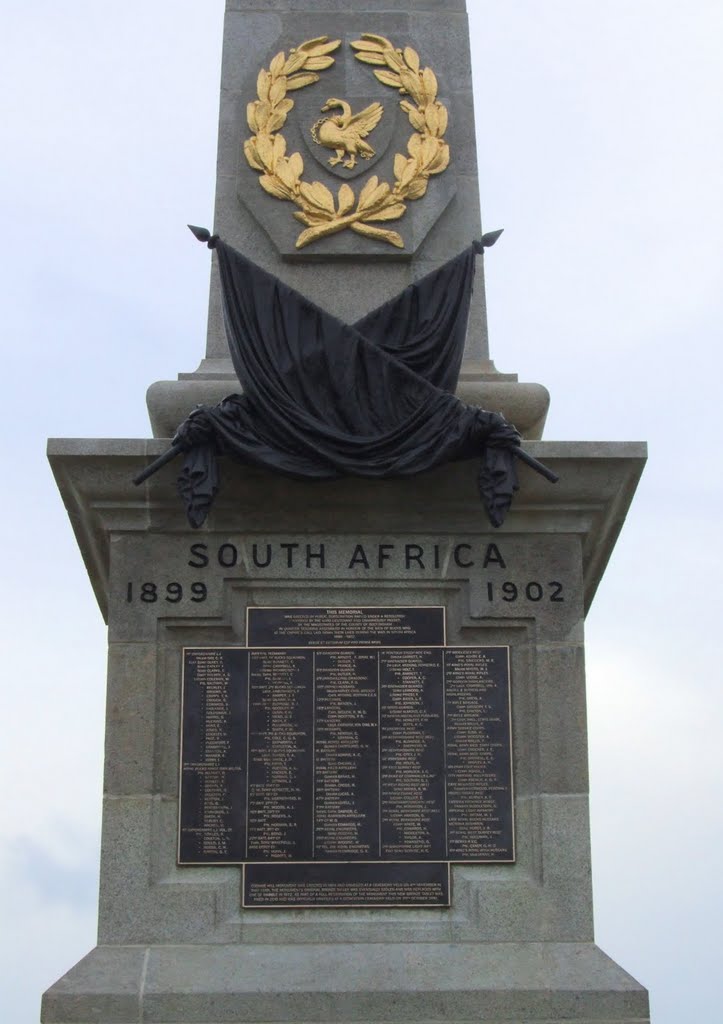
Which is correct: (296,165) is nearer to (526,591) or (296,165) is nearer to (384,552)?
(384,552)

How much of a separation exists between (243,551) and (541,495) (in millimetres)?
2360

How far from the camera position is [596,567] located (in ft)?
52.3

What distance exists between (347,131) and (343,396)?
2876 mm

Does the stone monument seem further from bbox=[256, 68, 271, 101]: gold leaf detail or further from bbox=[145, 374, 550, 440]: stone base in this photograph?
bbox=[256, 68, 271, 101]: gold leaf detail

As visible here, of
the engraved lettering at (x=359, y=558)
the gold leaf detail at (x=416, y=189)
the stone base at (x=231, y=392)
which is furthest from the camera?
the gold leaf detail at (x=416, y=189)

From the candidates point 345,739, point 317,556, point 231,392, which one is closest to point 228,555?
point 317,556

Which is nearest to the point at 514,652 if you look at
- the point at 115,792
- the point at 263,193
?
the point at 115,792

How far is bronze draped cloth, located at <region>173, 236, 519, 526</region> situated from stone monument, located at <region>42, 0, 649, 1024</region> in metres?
0.32

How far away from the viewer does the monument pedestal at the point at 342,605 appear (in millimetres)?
13336

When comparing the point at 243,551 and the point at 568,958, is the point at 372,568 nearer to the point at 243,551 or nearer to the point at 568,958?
the point at 243,551

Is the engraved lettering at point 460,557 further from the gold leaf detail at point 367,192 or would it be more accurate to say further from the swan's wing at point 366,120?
the swan's wing at point 366,120

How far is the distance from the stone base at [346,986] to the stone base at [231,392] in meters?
4.23

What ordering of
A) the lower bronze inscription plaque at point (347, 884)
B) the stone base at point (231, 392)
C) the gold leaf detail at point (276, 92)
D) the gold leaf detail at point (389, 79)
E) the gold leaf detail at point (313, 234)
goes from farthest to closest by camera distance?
1. the gold leaf detail at point (389, 79)
2. the gold leaf detail at point (276, 92)
3. the gold leaf detail at point (313, 234)
4. the stone base at point (231, 392)
5. the lower bronze inscription plaque at point (347, 884)

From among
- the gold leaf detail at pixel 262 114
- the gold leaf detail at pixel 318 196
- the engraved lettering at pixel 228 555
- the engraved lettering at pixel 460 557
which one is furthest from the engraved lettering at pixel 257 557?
the gold leaf detail at pixel 262 114
